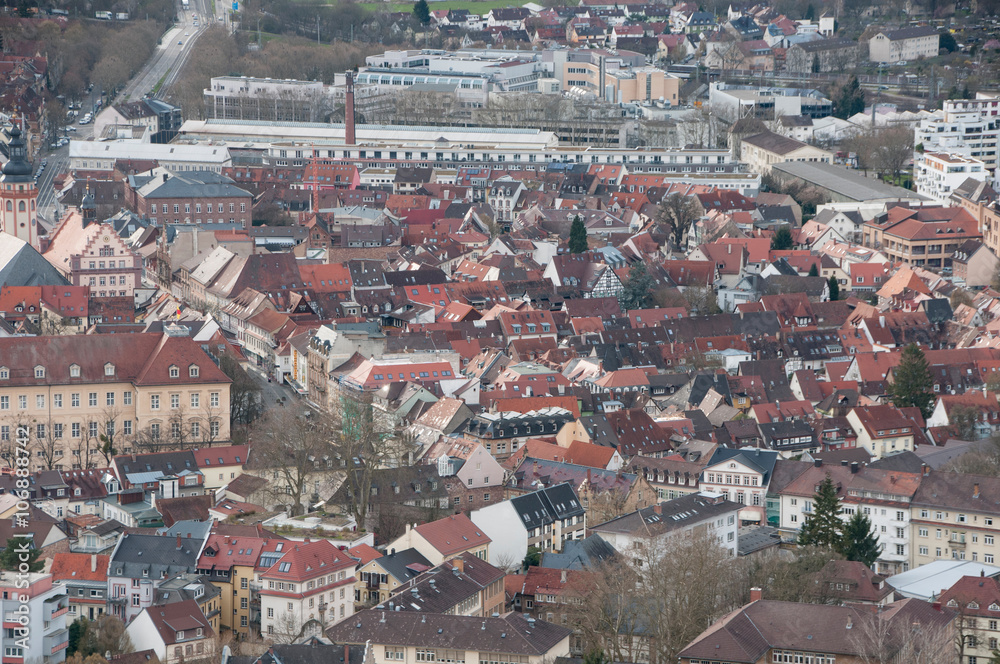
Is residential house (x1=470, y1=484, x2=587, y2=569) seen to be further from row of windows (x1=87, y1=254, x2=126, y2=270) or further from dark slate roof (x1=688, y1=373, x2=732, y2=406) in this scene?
row of windows (x1=87, y1=254, x2=126, y2=270)

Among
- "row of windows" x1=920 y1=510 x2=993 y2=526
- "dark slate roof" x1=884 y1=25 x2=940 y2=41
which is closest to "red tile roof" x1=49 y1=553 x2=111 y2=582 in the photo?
"row of windows" x1=920 y1=510 x2=993 y2=526

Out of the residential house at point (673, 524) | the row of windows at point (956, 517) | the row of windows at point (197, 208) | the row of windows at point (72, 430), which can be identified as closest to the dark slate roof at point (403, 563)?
the residential house at point (673, 524)

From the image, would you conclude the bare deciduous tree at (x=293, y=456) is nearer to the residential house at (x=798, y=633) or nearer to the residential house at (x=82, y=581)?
the residential house at (x=82, y=581)

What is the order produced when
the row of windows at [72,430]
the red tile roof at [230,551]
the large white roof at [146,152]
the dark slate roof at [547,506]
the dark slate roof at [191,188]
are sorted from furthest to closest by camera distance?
the large white roof at [146,152] < the dark slate roof at [191,188] < the row of windows at [72,430] < the dark slate roof at [547,506] < the red tile roof at [230,551]

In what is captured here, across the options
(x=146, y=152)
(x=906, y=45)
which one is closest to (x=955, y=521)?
(x=146, y=152)

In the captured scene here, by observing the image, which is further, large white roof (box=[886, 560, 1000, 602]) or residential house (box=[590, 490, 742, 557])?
residential house (box=[590, 490, 742, 557])

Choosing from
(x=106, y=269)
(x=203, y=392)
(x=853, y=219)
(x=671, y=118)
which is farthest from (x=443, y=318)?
(x=671, y=118)
